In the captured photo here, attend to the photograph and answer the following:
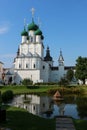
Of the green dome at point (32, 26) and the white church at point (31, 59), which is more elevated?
the green dome at point (32, 26)

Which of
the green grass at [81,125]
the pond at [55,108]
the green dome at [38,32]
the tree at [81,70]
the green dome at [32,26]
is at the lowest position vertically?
the green grass at [81,125]

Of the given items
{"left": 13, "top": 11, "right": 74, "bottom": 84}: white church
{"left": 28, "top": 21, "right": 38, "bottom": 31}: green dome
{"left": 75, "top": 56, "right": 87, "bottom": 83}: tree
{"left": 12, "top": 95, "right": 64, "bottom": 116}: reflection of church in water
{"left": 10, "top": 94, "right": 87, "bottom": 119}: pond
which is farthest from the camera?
{"left": 28, "top": 21, "right": 38, "bottom": 31}: green dome

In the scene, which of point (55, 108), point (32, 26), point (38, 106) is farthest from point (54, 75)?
point (55, 108)

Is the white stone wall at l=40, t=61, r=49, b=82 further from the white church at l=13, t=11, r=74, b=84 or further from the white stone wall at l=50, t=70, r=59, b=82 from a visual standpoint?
the white stone wall at l=50, t=70, r=59, b=82

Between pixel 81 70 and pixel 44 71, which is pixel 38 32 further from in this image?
pixel 81 70

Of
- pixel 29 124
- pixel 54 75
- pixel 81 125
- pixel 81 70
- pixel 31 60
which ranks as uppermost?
pixel 31 60

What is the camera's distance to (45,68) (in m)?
87.8

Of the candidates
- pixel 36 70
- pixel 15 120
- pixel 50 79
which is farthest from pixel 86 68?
pixel 15 120

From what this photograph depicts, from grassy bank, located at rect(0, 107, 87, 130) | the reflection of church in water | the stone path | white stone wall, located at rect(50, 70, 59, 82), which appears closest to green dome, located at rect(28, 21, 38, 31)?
white stone wall, located at rect(50, 70, 59, 82)

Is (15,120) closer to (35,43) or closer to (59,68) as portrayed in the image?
(35,43)

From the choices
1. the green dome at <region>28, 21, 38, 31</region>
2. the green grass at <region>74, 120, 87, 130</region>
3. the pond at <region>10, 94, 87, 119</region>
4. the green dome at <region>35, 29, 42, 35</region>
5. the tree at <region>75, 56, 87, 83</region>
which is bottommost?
the green grass at <region>74, 120, 87, 130</region>

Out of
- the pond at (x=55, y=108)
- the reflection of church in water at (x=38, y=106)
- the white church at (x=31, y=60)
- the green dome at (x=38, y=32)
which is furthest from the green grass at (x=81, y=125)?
the green dome at (x=38, y=32)

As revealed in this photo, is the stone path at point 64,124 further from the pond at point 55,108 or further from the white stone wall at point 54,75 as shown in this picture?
the white stone wall at point 54,75

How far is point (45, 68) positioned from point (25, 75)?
811 cm
